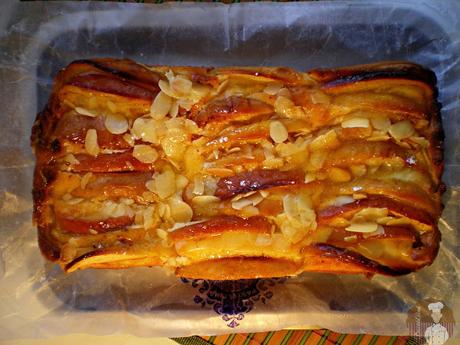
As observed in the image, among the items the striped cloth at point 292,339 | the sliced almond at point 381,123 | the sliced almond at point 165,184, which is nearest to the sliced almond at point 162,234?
the sliced almond at point 165,184

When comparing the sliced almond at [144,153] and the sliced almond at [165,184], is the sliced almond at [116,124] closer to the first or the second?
the sliced almond at [144,153]

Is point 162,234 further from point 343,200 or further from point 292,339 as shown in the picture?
point 292,339

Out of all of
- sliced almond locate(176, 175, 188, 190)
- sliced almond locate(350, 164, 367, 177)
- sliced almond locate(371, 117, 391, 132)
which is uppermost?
sliced almond locate(371, 117, 391, 132)

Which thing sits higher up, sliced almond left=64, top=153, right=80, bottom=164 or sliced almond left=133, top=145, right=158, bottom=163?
sliced almond left=133, top=145, right=158, bottom=163

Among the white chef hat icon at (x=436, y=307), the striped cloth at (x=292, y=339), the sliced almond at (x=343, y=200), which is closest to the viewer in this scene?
the sliced almond at (x=343, y=200)

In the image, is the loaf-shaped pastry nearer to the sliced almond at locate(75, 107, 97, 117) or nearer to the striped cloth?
the sliced almond at locate(75, 107, 97, 117)

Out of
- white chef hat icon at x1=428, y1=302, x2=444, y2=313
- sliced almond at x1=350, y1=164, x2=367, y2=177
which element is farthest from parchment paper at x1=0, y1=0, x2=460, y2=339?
sliced almond at x1=350, y1=164, x2=367, y2=177

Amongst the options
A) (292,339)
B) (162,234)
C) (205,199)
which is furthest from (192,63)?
(292,339)
